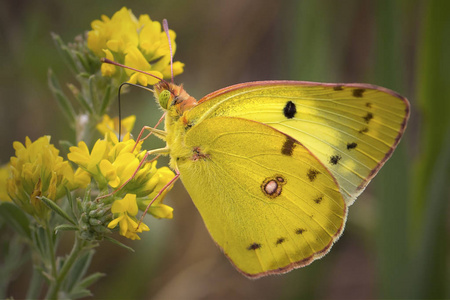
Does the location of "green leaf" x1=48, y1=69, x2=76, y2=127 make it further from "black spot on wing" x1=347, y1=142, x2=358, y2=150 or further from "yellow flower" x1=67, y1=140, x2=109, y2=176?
"black spot on wing" x1=347, y1=142, x2=358, y2=150

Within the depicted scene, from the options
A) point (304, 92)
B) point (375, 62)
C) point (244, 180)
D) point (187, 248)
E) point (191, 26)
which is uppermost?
point (191, 26)

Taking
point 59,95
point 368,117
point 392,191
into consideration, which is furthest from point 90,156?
point 392,191

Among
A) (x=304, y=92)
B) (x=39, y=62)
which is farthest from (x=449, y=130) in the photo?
(x=39, y=62)

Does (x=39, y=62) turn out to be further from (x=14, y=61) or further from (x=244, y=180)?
(x=244, y=180)

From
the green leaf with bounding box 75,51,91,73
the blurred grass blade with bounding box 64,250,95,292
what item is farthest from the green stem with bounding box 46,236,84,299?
the green leaf with bounding box 75,51,91,73

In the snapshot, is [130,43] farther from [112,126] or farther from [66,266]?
[66,266]

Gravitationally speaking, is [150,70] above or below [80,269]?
above

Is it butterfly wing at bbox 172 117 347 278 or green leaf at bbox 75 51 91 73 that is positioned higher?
green leaf at bbox 75 51 91 73
